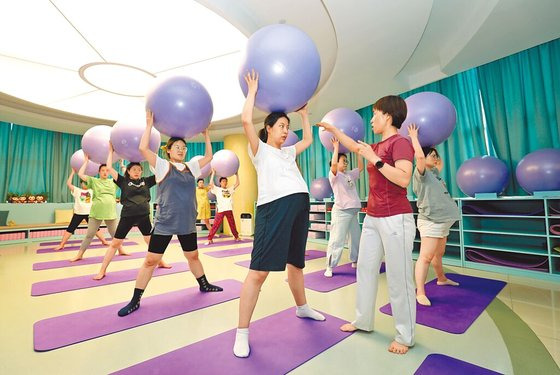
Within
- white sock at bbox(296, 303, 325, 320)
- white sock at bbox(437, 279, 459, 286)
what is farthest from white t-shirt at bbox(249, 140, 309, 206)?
white sock at bbox(437, 279, 459, 286)

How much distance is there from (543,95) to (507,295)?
8.28ft

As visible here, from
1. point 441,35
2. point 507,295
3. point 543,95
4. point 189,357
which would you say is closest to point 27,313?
point 189,357

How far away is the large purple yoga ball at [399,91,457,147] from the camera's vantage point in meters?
1.91

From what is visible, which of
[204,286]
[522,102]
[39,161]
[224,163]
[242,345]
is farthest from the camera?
[39,161]

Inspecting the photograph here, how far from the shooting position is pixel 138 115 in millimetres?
2361

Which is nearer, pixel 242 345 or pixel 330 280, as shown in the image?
pixel 242 345

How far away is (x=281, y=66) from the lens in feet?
4.40

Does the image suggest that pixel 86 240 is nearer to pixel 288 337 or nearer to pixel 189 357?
pixel 189 357

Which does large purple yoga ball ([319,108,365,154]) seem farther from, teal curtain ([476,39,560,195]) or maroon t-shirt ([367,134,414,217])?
teal curtain ([476,39,560,195])

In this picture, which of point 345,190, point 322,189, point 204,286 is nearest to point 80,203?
point 204,286

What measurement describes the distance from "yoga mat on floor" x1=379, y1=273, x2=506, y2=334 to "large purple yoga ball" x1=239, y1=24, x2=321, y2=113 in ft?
5.27

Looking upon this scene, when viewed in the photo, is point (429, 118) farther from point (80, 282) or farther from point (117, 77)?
point (117, 77)

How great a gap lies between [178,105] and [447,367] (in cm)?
205

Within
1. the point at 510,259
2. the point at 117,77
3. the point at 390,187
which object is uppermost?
the point at 117,77
